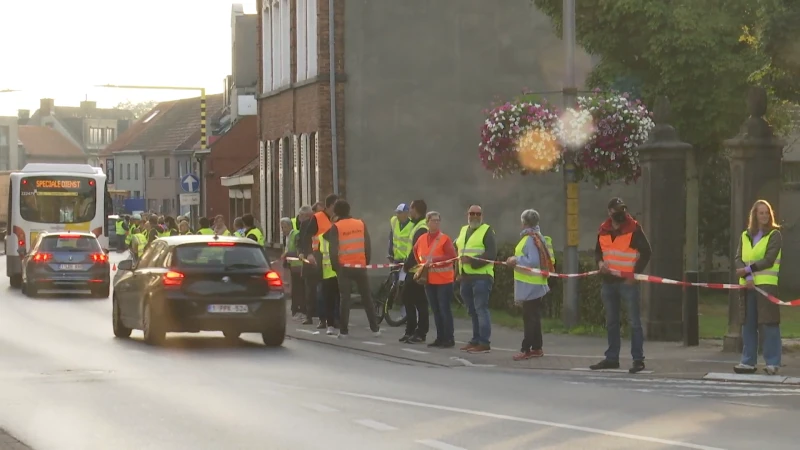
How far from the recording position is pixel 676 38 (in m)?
31.5

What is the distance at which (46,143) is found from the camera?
540 ft

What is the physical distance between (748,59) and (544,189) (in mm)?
7193

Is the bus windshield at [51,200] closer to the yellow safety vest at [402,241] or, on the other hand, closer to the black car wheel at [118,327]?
the black car wheel at [118,327]

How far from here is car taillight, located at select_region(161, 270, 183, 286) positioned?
70.0 feet

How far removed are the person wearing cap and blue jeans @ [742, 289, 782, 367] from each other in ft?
3.54


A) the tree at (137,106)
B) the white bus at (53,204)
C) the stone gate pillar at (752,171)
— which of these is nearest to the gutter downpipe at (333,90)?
the white bus at (53,204)

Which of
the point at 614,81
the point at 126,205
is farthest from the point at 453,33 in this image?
the point at 126,205

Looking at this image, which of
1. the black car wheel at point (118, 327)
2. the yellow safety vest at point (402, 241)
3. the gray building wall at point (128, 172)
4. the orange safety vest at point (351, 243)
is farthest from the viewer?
the gray building wall at point (128, 172)

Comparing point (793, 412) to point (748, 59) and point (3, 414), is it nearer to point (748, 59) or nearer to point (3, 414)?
point (3, 414)

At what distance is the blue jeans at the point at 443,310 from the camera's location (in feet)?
70.5

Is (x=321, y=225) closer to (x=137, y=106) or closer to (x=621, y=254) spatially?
(x=621, y=254)

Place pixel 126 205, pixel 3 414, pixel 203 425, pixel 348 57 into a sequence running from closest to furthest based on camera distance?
1. pixel 203 425
2. pixel 3 414
3. pixel 348 57
4. pixel 126 205

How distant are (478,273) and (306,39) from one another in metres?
19.0

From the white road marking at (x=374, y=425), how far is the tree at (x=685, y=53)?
61.2ft
